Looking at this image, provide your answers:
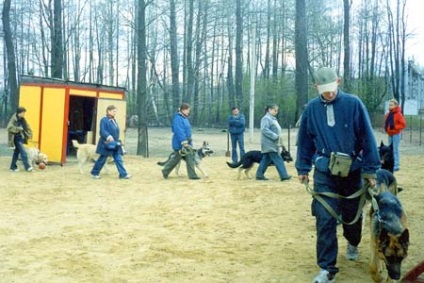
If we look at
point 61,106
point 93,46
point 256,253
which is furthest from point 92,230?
point 93,46

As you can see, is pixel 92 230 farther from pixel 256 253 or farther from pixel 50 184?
pixel 50 184

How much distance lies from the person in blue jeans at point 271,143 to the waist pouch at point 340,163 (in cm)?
641

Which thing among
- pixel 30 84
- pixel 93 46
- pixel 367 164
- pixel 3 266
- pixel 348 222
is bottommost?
pixel 3 266

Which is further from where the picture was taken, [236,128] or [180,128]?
[236,128]

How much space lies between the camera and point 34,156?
13.8m

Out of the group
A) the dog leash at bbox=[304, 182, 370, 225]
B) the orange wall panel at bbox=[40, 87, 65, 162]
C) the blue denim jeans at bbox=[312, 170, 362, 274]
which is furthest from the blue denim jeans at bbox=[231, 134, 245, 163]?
the dog leash at bbox=[304, 182, 370, 225]

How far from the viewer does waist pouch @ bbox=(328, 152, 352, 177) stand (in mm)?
4379

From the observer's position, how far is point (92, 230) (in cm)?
662

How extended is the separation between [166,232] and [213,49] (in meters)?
34.5

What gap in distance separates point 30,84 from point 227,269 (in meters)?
11.7

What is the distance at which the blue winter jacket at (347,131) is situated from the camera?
4426 mm

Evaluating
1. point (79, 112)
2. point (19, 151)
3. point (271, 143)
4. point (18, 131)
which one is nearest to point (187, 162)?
point (271, 143)

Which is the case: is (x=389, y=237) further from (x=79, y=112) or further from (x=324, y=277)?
(x=79, y=112)

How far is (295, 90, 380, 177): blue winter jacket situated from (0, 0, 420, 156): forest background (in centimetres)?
2454
